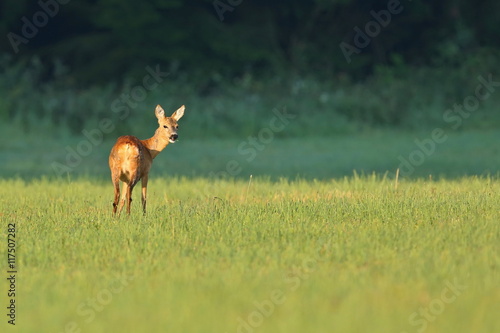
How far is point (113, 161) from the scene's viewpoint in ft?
34.7

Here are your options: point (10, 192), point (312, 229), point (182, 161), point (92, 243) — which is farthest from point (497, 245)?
point (182, 161)

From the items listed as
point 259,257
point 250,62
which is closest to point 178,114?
point 259,257

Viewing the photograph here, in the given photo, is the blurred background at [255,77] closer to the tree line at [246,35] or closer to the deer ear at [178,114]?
the tree line at [246,35]

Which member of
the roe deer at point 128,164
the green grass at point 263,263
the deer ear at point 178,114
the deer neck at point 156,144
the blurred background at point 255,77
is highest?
the blurred background at point 255,77

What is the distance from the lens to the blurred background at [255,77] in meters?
21.6

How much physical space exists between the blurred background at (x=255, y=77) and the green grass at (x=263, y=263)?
788cm

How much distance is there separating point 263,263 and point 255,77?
21807mm

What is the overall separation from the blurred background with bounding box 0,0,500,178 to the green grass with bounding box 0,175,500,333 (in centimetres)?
788

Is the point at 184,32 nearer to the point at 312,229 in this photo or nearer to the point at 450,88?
the point at 450,88

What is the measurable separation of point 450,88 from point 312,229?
18.6 metres

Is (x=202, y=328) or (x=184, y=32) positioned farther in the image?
(x=184, y=32)

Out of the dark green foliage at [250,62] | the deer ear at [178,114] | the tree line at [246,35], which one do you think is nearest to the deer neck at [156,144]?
the deer ear at [178,114]

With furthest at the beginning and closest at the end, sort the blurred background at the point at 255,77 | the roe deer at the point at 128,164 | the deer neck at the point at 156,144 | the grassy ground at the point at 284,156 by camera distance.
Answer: the blurred background at the point at 255,77, the grassy ground at the point at 284,156, the deer neck at the point at 156,144, the roe deer at the point at 128,164

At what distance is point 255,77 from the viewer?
29.4 meters
